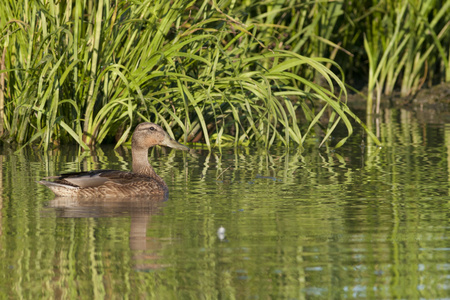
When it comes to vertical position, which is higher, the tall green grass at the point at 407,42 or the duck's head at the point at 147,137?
the tall green grass at the point at 407,42

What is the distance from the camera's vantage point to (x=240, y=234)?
17.6ft

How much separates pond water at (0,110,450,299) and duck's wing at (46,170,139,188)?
207 mm

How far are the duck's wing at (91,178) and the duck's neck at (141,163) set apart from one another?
1.81 ft

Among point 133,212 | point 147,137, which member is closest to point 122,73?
point 147,137

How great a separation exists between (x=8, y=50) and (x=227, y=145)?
2696 millimetres

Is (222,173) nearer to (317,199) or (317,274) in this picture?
(317,199)

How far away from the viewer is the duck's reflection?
4.87 m

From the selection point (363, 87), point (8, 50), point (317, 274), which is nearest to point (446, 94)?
point (363, 87)

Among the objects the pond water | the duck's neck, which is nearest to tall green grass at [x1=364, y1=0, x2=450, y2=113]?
the pond water

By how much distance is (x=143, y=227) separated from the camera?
5578 mm

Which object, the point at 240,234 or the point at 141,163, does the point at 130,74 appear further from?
the point at 240,234

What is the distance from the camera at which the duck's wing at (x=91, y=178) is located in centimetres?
685

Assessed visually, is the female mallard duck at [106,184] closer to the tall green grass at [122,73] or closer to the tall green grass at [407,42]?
the tall green grass at [122,73]

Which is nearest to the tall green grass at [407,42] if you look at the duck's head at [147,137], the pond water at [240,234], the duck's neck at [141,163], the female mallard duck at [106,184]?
the pond water at [240,234]
